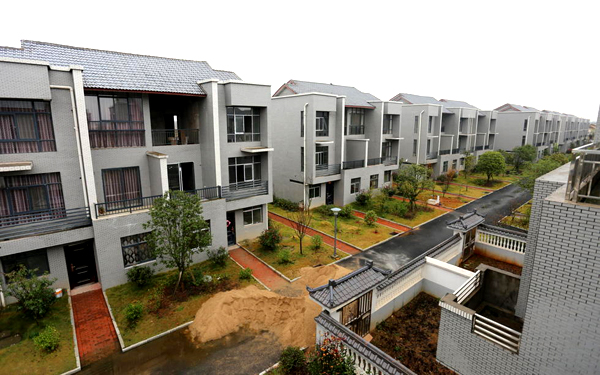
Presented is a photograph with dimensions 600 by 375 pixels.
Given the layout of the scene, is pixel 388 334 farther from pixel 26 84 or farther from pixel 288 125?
pixel 288 125

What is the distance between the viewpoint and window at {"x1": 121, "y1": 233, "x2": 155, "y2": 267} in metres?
15.1

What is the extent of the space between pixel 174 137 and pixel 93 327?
418 inches

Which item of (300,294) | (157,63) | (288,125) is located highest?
(157,63)

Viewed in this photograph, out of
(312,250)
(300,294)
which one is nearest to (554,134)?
(312,250)

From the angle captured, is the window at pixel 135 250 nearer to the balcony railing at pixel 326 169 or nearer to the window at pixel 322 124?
the balcony railing at pixel 326 169

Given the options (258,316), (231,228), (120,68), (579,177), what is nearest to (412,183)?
(231,228)

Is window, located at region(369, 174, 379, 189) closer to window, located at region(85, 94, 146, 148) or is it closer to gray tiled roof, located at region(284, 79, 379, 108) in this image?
gray tiled roof, located at region(284, 79, 379, 108)

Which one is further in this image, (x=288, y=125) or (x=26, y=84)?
(x=288, y=125)

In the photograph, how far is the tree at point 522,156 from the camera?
47.4 meters

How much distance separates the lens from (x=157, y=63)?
19062 millimetres

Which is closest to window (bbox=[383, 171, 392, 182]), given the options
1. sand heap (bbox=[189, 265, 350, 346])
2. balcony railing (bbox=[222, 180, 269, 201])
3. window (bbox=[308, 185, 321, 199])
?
window (bbox=[308, 185, 321, 199])

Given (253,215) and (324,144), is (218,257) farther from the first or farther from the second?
(324,144)

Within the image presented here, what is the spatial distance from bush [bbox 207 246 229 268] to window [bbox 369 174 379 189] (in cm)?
1865

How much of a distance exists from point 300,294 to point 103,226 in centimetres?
957
